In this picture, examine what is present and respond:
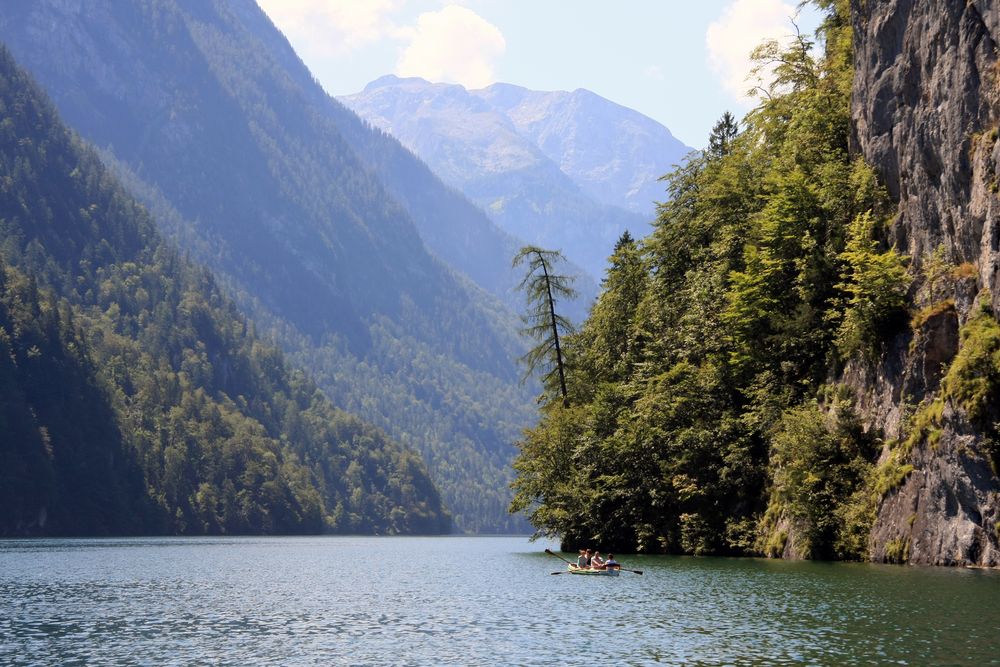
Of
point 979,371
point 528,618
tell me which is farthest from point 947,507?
point 528,618

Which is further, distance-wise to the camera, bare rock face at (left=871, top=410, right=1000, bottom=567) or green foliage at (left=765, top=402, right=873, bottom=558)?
green foliage at (left=765, top=402, right=873, bottom=558)

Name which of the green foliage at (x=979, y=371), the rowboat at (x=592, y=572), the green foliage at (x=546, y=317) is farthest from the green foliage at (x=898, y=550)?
the green foliage at (x=546, y=317)

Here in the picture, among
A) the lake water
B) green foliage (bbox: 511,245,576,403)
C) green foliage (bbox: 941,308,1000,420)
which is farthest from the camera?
green foliage (bbox: 511,245,576,403)

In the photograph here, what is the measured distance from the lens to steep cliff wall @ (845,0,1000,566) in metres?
53.3

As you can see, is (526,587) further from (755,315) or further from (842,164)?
(842,164)

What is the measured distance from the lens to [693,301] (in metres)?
80.4

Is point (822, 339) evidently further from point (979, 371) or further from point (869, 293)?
point (979, 371)

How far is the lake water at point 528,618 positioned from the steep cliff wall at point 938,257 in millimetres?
3312

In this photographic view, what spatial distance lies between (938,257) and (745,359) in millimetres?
16384

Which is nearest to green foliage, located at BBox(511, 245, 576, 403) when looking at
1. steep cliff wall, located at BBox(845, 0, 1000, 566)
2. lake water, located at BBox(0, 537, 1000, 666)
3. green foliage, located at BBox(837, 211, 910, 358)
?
lake water, located at BBox(0, 537, 1000, 666)

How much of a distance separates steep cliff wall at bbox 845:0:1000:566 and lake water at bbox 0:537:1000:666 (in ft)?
10.9

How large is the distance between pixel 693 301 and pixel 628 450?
12130mm

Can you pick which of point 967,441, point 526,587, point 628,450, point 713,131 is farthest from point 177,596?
point 713,131

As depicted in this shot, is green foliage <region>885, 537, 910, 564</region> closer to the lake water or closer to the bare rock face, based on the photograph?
the bare rock face
